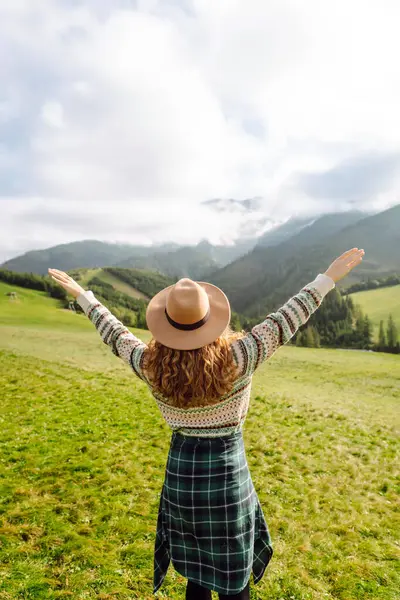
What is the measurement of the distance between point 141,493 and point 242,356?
21.0 ft

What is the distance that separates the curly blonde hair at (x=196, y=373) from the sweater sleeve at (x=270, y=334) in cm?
13

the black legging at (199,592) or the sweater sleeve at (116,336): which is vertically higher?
the sweater sleeve at (116,336)

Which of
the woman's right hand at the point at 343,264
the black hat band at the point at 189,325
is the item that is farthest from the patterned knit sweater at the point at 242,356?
the black hat band at the point at 189,325

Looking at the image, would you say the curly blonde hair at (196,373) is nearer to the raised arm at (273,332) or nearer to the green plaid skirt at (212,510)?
the raised arm at (273,332)

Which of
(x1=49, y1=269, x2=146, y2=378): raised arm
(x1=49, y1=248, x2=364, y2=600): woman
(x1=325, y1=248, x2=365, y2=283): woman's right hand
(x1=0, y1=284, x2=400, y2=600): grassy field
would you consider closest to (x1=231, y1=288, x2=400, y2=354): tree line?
(x1=0, y1=284, x2=400, y2=600): grassy field

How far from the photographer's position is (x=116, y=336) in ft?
13.4

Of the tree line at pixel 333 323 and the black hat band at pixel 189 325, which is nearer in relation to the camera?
the black hat band at pixel 189 325

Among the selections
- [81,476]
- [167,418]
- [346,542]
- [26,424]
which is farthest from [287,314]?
[26,424]

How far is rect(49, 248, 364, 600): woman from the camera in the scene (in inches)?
134

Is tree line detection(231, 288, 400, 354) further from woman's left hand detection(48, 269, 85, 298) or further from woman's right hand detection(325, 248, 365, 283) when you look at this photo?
woman's left hand detection(48, 269, 85, 298)

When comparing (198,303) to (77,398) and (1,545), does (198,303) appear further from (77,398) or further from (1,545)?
(77,398)

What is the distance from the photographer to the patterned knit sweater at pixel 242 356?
3537 millimetres

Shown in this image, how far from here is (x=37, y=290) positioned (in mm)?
152000

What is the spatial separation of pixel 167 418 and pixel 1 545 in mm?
4676
